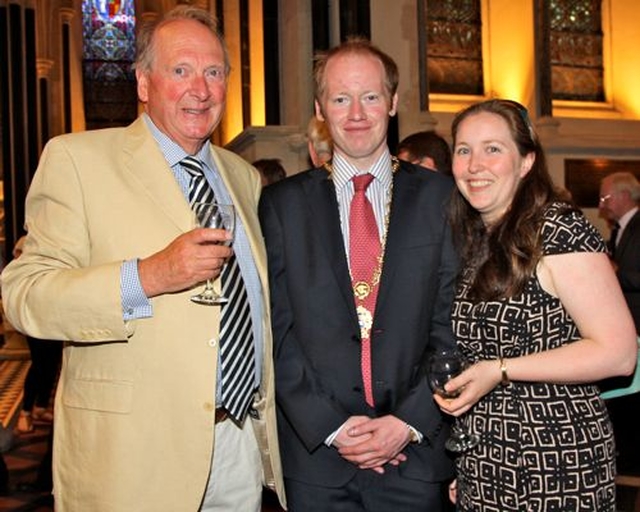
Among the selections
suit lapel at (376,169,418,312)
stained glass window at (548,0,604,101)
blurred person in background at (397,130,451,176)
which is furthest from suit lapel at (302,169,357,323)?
stained glass window at (548,0,604,101)

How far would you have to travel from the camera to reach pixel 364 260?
103 inches

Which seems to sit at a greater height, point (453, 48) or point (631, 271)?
point (453, 48)

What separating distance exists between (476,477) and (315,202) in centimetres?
101

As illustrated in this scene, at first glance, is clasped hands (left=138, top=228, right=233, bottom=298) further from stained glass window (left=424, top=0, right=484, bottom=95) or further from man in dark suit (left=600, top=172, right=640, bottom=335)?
stained glass window (left=424, top=0, right=484, bottom=95)

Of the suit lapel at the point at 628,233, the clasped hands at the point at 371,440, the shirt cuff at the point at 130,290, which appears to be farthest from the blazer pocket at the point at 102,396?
the suit lapel at the point at 628,233

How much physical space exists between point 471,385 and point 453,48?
8.12 m

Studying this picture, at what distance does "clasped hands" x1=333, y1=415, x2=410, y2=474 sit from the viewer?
245 cm

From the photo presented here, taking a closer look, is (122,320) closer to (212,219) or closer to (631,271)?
(212,219)

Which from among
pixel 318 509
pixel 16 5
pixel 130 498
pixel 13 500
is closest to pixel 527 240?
pixel 318 509

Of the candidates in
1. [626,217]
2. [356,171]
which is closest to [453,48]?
[626,217]

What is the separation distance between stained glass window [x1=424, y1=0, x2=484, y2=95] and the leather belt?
762 cm

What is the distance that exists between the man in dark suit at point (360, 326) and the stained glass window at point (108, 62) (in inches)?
1000

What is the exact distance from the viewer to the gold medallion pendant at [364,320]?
8.35 feet

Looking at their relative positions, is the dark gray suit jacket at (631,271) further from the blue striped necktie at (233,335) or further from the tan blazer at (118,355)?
the tan blazer at (118,355)
